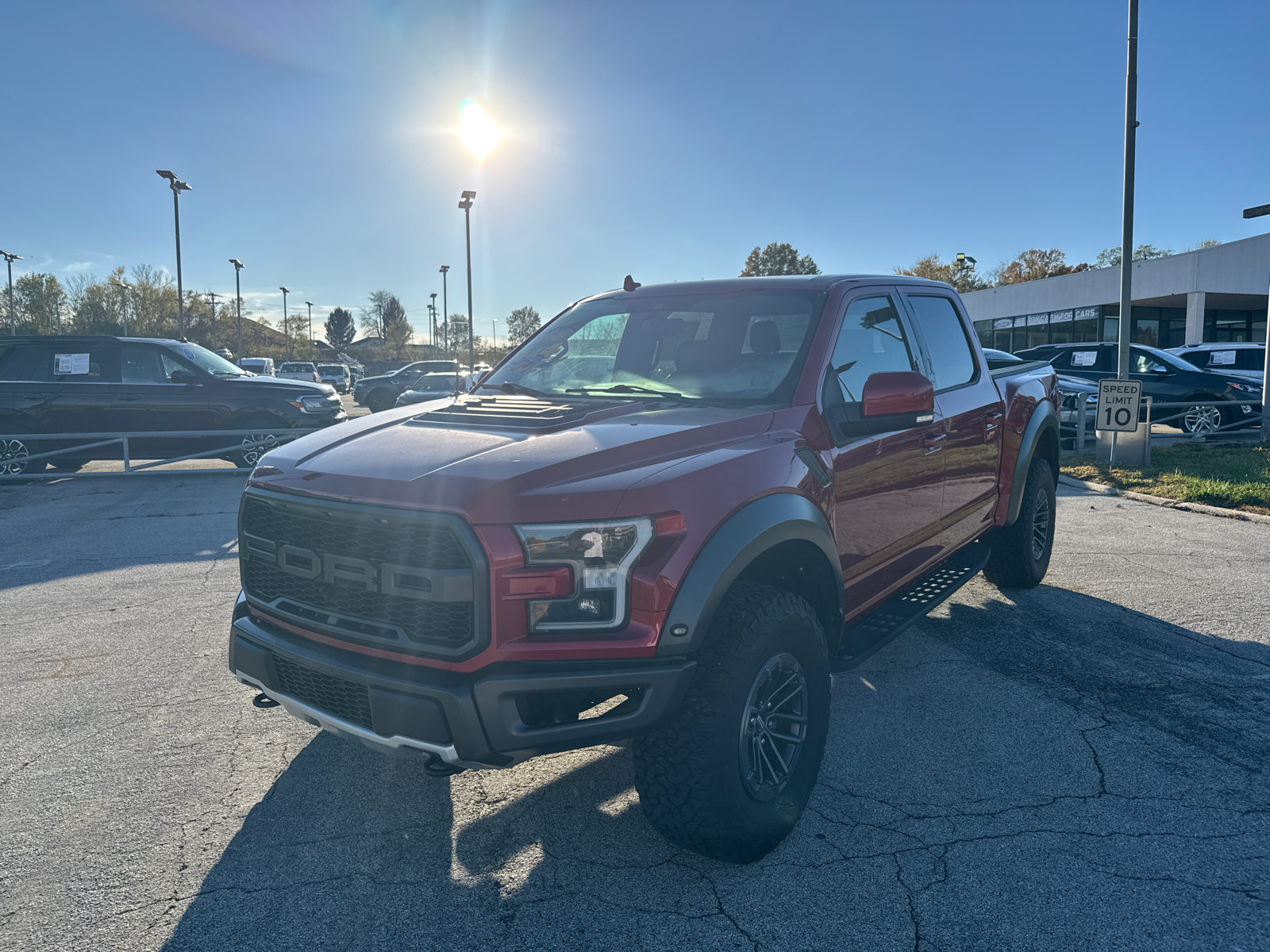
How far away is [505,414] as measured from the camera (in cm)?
321

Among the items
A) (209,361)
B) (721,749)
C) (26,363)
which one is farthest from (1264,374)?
(26,363)

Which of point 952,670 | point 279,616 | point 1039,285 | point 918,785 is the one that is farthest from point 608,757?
point 1039,285

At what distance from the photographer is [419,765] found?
11.4ft

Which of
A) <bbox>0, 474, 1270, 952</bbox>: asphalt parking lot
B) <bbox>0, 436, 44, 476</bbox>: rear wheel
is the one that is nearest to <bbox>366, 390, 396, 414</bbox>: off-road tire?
<bbox>0, 436, 44, 476</bbox>: rear wheel

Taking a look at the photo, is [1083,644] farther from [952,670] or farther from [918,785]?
[918,785]

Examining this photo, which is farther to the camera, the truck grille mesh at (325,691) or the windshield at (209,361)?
the windshield at (209,361)

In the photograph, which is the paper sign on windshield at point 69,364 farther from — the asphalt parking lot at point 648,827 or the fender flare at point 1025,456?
the fender flare at point 1025,456

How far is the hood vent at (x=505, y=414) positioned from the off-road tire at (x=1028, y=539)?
3583mm

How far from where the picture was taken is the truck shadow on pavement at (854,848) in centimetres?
250

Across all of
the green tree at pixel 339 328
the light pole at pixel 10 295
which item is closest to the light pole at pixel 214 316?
the light pole at pixel 10 295

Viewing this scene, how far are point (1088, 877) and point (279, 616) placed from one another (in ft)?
8.98

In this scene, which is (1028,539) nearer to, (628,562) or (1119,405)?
(628,562)

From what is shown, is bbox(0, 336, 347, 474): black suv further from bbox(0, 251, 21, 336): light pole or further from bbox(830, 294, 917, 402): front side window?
bbox(0, 251, 21, 336): light pole

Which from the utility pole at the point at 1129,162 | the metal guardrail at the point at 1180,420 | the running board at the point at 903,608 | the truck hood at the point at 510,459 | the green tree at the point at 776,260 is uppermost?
the green tree at the point at 776,260
